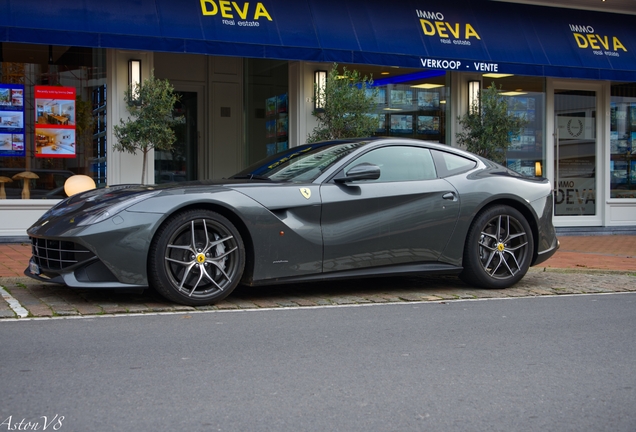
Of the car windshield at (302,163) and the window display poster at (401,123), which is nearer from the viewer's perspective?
the car windshield at (302,163)

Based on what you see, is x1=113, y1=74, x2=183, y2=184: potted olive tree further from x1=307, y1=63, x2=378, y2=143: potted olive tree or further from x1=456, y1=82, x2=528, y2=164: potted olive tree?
x1=456, y1=82, x2=528, y2=164: potted olive tree

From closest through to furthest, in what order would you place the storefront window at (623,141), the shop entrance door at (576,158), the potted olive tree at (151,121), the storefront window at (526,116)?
the potted olive tree at (151,121) → the storefront window at (526,116) → the shop entrance door at (576,158) → the storefront window at (623,141)

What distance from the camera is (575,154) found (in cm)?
1494

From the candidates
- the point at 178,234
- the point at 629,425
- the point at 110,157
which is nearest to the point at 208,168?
the point at 110,157

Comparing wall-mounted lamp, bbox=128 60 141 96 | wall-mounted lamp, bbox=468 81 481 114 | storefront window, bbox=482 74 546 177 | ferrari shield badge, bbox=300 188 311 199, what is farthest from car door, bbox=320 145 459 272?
storefront window, bbox=482 74 546 177

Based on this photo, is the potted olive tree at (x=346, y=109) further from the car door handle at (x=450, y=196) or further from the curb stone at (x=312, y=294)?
the car door handle at (x=450, y=196)

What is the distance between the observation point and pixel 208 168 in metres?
15.3

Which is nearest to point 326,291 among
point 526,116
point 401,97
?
point 401,97

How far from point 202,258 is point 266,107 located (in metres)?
8.57

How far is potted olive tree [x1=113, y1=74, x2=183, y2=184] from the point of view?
10.7m

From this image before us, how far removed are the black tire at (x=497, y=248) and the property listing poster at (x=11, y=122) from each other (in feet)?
23.1

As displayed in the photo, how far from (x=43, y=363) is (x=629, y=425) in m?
3.00

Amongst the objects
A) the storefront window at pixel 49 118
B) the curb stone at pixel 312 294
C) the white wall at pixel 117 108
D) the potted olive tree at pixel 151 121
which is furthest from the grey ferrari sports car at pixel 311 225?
the storefront window at pixel 49 118

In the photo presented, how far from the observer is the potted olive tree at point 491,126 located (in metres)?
13.0
